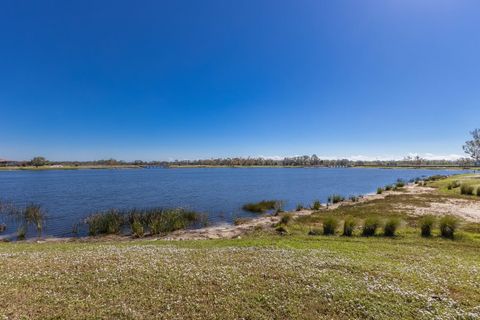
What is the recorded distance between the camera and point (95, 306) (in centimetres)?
716

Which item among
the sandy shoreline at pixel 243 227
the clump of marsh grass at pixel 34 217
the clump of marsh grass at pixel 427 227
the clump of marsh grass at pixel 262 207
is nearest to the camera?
the clump of marsh grass at pixel 427 227

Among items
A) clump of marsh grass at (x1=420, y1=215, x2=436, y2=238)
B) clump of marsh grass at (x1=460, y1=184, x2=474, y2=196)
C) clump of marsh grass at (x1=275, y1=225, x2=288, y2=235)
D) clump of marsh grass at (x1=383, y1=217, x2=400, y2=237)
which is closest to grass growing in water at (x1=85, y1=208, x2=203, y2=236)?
clump of marsh grass at (x1=275, y1=225, x2=288, y2=235)

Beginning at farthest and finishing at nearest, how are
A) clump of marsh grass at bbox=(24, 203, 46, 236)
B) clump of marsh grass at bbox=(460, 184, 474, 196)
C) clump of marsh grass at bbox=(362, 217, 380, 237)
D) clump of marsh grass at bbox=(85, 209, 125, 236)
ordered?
1. clump of marsh grass at bbox=(460, 184, 474, 196)
2. clump of marsh grass at bbox=(24, 203, 46, 236)
3. clump of marsh grass at bbox=(85, 209, 125, 236)
4. clump of marsh grass at bbox=(362, 217, 380, 237)

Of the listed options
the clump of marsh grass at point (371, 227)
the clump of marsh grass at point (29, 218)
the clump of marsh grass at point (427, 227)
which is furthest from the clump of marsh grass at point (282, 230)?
the clump of marsh grass at point (29, 218)

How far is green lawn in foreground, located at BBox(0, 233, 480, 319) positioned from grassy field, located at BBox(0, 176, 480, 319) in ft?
0.10

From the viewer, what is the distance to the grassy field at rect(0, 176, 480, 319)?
7078mm

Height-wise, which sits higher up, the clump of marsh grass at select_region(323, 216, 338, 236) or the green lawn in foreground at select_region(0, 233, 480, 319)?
the green lawn in foreground at select_region(0, 233, 480, 319)

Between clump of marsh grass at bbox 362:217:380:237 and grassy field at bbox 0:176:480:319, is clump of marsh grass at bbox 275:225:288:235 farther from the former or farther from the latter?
grassy field at bbox 0:176:480:319

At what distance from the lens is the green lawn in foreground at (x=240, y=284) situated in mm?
7090

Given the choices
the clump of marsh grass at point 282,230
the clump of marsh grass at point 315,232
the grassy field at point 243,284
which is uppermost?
the grassy field at point 243,284

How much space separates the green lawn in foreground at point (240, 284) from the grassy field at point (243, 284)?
0.03m

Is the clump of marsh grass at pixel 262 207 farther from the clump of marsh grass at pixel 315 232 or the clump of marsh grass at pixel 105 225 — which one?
the clump of marsh grass at pixel 105 225

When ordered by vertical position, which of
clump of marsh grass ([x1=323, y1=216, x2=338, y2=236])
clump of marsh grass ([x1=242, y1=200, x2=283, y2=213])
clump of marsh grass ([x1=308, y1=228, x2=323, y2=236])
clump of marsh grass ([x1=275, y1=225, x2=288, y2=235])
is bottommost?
clump of marsh grass ([x1=242, y1=200, x2=283, y2=213])

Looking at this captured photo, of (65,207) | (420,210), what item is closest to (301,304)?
(420,210)
